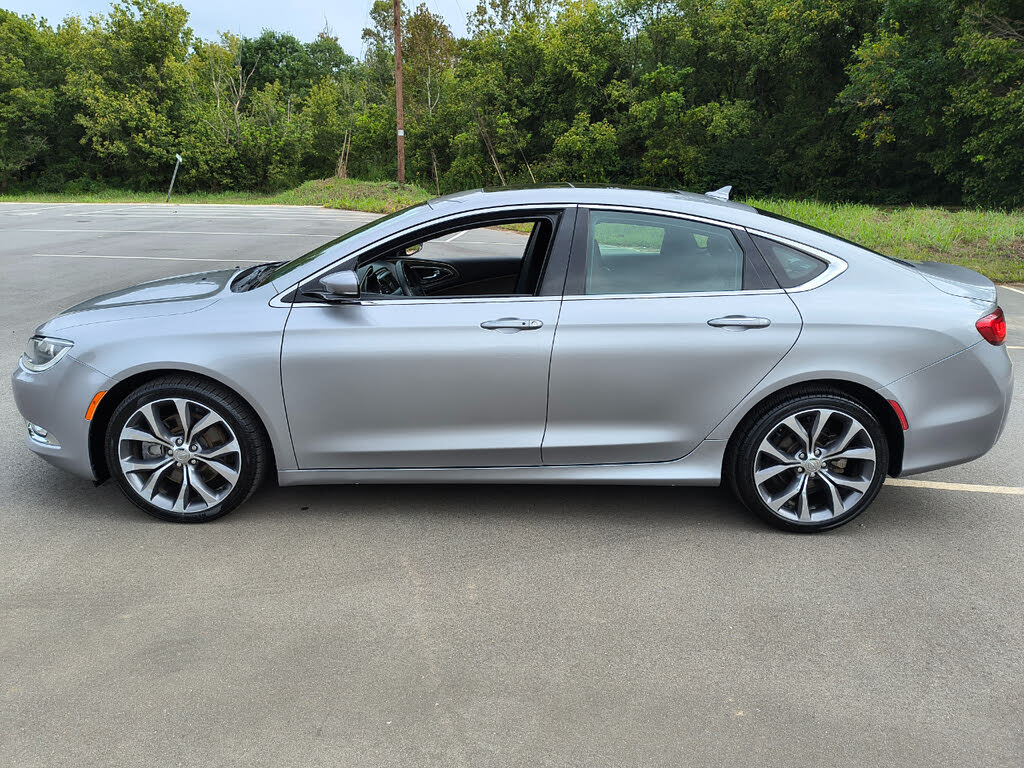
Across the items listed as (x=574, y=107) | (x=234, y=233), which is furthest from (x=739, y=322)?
(x=574, y=107)

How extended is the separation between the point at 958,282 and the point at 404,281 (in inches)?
113

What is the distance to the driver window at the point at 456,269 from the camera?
4273mm

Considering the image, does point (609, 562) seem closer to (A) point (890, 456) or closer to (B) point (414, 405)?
(B) point (414, 405)

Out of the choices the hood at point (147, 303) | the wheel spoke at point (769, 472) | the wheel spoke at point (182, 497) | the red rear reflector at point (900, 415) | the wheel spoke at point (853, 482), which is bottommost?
the wheel spoke at point (182, 497)

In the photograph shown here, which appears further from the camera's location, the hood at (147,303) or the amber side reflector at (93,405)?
the hood at (147,303)

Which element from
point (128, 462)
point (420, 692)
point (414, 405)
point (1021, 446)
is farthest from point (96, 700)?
point (1021, 446)

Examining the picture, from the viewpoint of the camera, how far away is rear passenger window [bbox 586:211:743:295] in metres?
4.11

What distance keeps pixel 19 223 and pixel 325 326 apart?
72.9 ft

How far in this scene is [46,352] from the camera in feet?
13.8

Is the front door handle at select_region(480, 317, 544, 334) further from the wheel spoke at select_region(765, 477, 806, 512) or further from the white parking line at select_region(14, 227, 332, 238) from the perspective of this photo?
the white parking line at select_region(14, 227, 332, 238)

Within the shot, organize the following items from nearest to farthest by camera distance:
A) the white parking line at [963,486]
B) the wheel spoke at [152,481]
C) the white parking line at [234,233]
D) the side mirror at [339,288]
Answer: the side mirror at [339,288] < the wheel spoke at [152,481] < the white parking line at [963,486] < the white parking line at [234,233]

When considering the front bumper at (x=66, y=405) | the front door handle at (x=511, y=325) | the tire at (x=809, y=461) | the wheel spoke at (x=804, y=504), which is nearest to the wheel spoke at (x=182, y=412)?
the front bumper at (x=66, y=405)

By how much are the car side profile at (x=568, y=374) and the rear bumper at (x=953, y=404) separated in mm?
11

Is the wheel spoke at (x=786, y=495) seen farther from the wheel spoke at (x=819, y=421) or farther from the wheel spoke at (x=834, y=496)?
the wheel spoke at (x=819, y=421)
